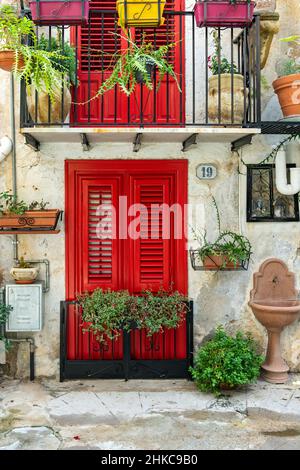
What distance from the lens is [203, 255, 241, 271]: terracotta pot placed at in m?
6.41

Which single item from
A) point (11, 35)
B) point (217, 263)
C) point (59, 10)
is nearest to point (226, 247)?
point (217, 263)

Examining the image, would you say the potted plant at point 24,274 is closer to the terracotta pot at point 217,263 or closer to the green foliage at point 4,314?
the green foliage at point 4,314

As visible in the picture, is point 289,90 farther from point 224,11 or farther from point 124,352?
point 124,352

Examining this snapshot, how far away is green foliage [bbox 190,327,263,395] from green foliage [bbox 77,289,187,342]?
0.56 m

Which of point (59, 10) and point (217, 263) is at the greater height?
point (59, 10)

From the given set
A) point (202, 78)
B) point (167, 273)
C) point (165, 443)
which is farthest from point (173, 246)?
point (165, 443)

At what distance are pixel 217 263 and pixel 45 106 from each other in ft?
9.57

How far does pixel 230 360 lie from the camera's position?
5973mm

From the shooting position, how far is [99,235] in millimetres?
6688

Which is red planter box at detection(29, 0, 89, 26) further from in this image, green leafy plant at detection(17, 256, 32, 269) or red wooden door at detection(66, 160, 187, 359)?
green leafy plant at detection(17, 256, 32, 269)

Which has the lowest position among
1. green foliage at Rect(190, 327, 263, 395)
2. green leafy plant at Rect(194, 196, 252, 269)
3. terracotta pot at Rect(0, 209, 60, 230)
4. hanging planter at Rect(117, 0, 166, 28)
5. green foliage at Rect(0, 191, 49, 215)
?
green foliage at Rect(190, 327, 263, 395)

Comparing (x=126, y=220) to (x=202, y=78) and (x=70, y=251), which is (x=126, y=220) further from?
(x=202, y=78)

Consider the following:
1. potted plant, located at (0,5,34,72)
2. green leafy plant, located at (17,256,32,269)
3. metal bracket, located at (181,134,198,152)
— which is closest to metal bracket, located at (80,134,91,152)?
potted plant, located at (0,5,34,72)

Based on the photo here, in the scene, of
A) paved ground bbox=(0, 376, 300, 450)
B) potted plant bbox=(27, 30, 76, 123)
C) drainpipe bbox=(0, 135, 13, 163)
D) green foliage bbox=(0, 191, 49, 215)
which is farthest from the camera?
drainpipe bbox=(0, 135, 13, 163)
